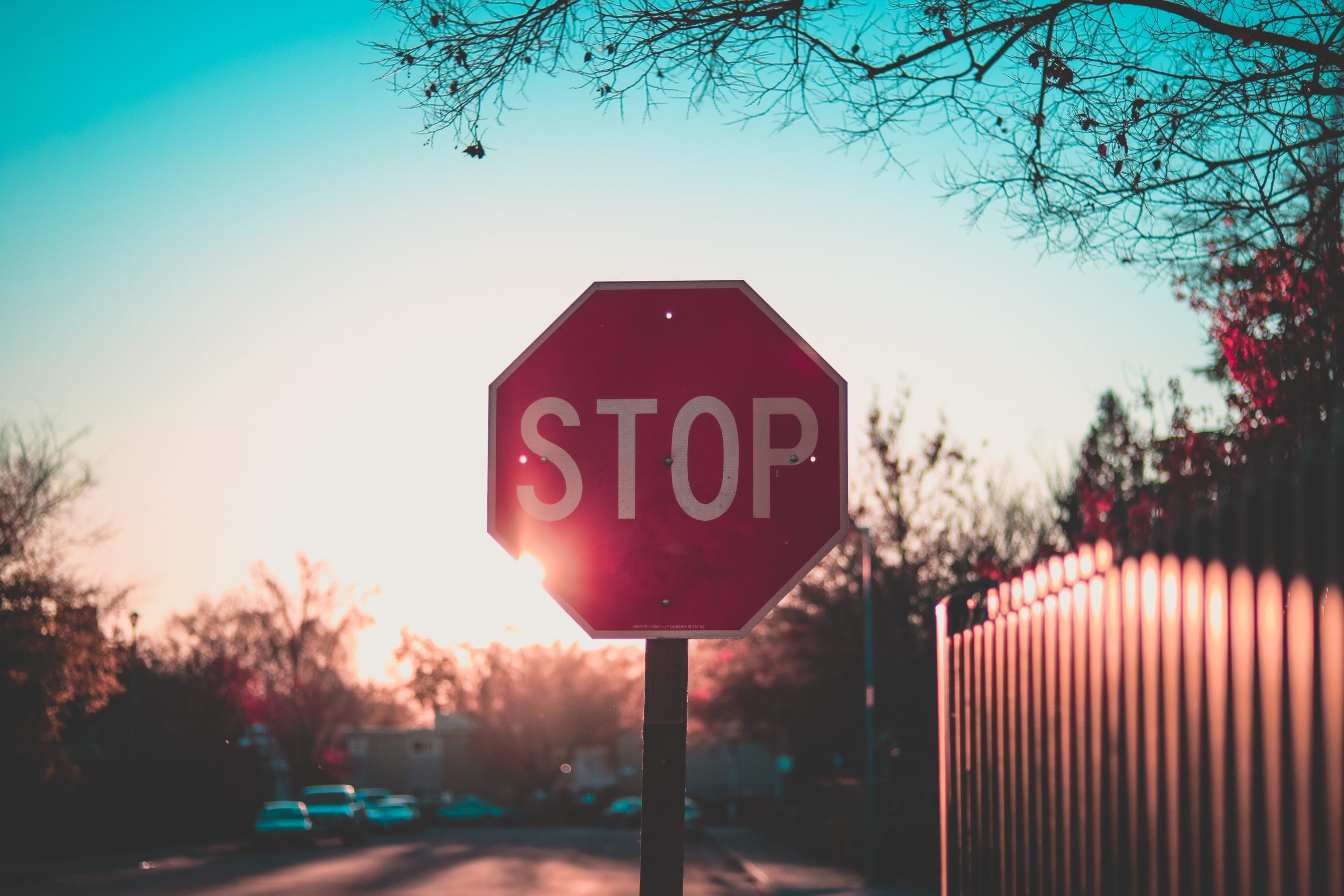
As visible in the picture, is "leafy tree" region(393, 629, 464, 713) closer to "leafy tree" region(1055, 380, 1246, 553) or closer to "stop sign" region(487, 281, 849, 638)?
"leafy tree" region(1055, 380, 1246, 553)

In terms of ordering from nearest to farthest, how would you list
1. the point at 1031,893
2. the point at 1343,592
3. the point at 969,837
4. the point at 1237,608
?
the point at 1343,592 < the point at 1237,608 < the point at 1031,893 < the point at 969,837

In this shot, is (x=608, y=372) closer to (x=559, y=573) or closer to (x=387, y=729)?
(x=559, y=573)

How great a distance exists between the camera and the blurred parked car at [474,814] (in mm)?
62531

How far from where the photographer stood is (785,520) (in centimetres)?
312

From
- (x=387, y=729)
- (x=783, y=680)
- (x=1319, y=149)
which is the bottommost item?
(x=387, y=729)

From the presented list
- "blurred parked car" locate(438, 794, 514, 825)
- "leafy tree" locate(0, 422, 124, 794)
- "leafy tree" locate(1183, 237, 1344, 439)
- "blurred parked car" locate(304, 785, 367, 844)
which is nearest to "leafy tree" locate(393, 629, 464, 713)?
"blurred parked car" locate(438, 794, 514, 825)

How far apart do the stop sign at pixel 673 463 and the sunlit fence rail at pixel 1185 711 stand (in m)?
0.78

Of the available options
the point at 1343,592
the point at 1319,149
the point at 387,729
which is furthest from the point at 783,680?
the point at 387,729

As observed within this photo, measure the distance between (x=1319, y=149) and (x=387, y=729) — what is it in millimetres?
77867

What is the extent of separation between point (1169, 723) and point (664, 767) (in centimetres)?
117

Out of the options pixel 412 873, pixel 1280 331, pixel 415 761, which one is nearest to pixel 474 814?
pixel 415 761

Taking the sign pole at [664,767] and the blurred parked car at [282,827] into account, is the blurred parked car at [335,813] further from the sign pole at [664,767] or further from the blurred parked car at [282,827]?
the sign pole at [664,767]

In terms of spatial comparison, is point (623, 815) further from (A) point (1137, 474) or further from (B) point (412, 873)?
(A) point (1137, 474)

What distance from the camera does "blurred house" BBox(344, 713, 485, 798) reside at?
77.6 metres
